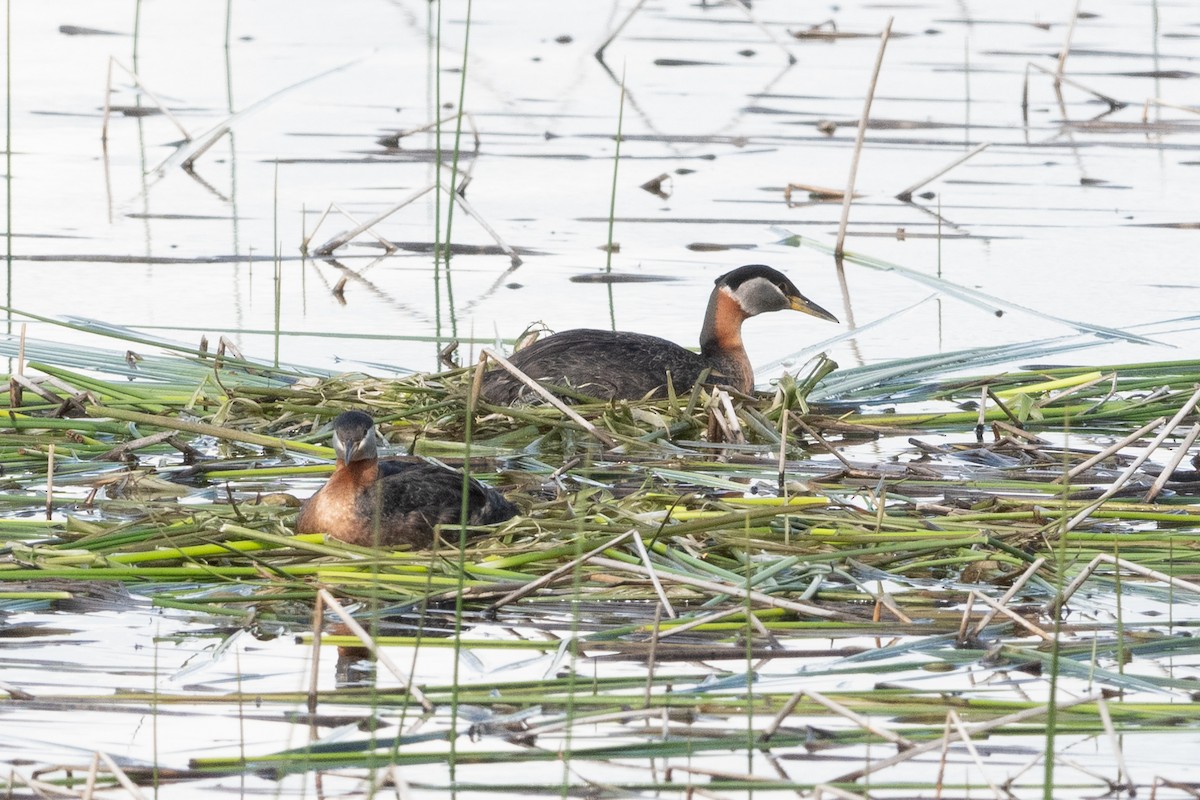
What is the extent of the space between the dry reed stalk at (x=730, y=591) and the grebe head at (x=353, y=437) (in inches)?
48.2

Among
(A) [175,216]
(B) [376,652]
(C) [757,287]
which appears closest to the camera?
(B) [376,652]

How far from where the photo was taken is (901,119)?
15320mm

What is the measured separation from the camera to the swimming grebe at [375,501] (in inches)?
239

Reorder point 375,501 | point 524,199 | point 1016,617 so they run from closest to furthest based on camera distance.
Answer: point 1016,617 < point 375,501 < point 524,199

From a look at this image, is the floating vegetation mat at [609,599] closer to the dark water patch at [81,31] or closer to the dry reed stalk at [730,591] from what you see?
the dry reed stalk at [730,591]

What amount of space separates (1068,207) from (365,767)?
9.47m

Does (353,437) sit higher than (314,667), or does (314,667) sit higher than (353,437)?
(353,437)

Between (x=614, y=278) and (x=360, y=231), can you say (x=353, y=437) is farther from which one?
(x=614, y=278)

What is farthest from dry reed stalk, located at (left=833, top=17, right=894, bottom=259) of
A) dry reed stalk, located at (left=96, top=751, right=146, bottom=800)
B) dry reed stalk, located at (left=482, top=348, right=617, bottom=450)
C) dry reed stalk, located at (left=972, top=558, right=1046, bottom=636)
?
dry reed stalk, located at (left=96, top=751, right=146, bottom=800)

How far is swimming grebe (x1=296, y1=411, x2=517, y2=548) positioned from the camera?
6.06 m

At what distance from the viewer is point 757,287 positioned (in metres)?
9.30

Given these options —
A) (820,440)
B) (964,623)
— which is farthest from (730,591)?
(820,440)

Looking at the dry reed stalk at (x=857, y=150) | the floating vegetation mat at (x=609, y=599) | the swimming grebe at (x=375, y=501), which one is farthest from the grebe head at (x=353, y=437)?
the dry reed stalk at (x=857, y=150)

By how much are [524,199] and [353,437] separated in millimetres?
6691
